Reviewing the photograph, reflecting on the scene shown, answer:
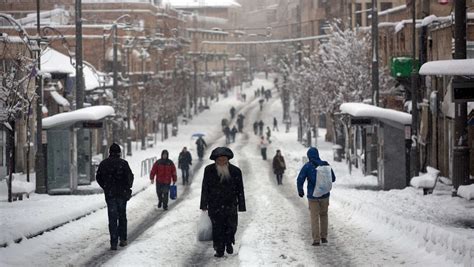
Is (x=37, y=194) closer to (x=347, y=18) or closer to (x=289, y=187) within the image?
(x=289, y=187)

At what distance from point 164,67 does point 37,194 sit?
6796cm

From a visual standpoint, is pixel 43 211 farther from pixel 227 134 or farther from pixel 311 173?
pixel 227 134

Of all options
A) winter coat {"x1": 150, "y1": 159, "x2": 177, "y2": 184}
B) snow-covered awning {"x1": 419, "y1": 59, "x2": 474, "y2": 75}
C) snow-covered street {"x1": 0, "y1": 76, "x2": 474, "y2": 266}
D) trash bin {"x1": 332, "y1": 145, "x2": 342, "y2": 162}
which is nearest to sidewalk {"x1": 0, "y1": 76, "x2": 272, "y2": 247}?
snow-covered street {"x1": 0, "y1": 76, "x2": 474, "y2": 266}

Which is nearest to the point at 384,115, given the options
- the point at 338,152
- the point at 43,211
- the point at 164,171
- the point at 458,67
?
the point at 164,171

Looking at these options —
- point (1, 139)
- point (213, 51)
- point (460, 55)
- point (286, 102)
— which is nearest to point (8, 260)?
point (460, 55)

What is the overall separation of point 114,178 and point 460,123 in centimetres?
1093

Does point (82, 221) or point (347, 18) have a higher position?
point (347, 18)

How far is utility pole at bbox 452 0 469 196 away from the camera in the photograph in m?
23.8

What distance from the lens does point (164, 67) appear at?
326 ft

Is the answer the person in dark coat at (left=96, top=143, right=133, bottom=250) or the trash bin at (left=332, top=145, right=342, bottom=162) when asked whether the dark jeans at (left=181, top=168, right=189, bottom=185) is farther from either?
the person in dark coat at (left=96, top=143, right=133, bottom=250)

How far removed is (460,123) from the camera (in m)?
24.7

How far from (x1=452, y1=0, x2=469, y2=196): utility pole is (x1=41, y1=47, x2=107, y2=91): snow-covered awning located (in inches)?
896

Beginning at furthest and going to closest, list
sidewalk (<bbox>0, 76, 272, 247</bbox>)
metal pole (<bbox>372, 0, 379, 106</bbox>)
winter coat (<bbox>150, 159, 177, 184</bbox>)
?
metal pole (<bbox>372, 0, 379, 106</bbox>) < winter coat (<bbox>150, 159, 177, 184</bbox>) < sidewalk (<bbox>0, 76, 272, 247</bbox>)

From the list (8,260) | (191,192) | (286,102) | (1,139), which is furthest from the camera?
(286,102)
